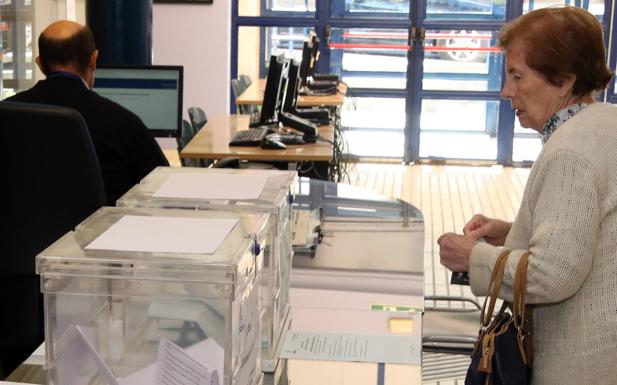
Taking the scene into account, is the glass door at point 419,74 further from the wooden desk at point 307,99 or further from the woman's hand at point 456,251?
the woman's hand at point 456,251

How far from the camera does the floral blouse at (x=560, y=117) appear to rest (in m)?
2.00

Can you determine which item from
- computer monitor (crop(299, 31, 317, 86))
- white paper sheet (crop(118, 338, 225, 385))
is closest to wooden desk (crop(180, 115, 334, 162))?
computer monitor (crop(299, 31, 317, 86))

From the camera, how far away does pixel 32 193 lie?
8.21 feet

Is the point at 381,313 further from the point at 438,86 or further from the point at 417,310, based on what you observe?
the point at 438,86

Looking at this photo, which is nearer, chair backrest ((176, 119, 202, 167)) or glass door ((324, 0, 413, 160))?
chair backrest ((176, 119, 202, 167))

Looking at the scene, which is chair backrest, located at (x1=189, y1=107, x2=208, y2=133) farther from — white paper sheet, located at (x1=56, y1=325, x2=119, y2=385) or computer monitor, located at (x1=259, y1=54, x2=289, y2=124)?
white paper sheet, located at (x1=56, y1=325, x2=119, y2=385)

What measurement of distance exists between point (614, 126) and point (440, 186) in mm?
6363

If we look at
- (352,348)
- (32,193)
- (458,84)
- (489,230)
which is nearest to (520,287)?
(352,348)

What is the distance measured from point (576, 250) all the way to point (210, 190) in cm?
73

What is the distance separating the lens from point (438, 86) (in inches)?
370

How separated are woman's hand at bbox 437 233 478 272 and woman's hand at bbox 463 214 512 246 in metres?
0.18

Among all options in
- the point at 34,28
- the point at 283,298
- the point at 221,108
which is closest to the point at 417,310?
the point at 283,298

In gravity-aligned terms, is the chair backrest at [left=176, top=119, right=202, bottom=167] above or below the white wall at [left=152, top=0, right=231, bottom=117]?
below

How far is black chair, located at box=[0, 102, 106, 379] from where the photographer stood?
2455mm
